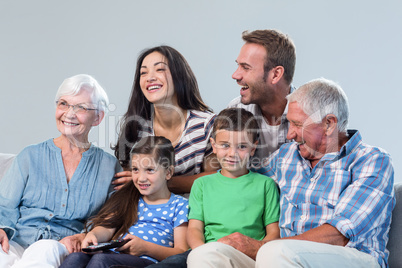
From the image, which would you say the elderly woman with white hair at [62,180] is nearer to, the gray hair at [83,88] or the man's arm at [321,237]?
the gray hair at [83,88]

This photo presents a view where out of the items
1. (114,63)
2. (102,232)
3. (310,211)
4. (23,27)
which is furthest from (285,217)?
(23,27)

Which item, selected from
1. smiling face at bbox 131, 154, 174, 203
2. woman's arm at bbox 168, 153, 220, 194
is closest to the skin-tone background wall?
woman's arm at bbox 168, 153, 220, 194

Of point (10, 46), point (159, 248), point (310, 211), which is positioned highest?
point (10, 46)

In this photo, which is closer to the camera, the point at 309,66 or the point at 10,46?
the point at 309,66

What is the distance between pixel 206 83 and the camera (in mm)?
4004

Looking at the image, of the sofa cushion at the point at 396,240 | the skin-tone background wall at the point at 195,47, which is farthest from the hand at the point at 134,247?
the skin-tone background wall at the point at 195,47

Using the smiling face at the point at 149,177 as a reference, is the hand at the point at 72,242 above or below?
below

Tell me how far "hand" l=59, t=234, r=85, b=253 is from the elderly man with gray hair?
572mm

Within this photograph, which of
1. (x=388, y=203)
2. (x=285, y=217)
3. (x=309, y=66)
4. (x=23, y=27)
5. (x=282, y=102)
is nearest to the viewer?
(x=388, y=203)

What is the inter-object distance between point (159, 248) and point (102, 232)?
27 cm

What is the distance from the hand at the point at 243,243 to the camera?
2260mm

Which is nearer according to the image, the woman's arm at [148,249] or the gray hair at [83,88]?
the woman's arm at [148,249]

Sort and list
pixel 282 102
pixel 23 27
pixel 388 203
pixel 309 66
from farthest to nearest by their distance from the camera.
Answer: pixel 23 27, pixel 309 66, pixel 282 102, pixel 388 203

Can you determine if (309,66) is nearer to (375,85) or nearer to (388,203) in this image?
(375,85)
